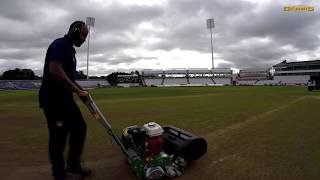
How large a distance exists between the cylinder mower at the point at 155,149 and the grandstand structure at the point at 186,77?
108357 millimetres

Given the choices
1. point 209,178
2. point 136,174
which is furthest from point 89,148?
point 209,178

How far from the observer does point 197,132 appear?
27.8 feet

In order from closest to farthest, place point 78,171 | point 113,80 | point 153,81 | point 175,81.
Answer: point 78,171, point 153,81, point 175,81, point 113,80

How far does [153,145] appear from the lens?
14.6 ft

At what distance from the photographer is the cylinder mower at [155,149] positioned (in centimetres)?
436

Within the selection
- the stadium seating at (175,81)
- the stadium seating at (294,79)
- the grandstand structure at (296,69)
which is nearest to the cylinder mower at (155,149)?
the stadium seating at (294,79)

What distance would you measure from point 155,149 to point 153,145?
0.23 ft

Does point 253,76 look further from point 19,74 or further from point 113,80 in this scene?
point 19,74

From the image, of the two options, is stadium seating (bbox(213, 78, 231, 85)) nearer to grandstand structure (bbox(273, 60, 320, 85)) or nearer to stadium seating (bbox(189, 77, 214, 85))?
stadium seating (bbox(189, 77, 214, 85))

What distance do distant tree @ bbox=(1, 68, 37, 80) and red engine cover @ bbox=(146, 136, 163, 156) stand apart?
120 metres

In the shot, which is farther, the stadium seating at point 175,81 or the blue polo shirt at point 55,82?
the stadium seating at point 175,81

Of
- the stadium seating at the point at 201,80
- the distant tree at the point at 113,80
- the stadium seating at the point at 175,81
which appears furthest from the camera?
the stadium seating at the point at 201,80

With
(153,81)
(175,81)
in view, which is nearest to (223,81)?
(175,81)

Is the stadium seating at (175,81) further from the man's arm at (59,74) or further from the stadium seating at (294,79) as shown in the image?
the man's arm at (59,74)
